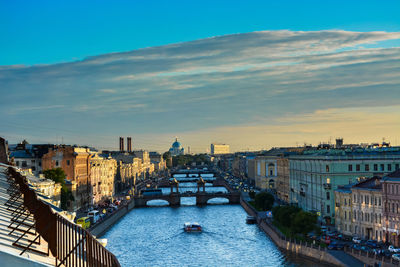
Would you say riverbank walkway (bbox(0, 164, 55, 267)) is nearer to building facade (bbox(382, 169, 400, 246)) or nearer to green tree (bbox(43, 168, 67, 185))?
building facade (bbox(382, 169, 400, 246))

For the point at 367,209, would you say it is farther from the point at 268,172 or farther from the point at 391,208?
the point at 268,172

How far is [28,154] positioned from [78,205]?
31.5ft

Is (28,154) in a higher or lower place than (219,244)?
higher

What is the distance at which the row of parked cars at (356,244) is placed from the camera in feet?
124

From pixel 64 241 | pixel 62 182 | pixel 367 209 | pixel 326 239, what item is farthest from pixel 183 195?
pixel 64 241

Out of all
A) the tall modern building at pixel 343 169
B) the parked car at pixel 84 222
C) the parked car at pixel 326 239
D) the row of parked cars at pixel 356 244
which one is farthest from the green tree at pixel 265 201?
the parked car at pixel 326 239

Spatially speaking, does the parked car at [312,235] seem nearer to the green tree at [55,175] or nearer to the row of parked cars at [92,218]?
the row of parked cars at [92,218]

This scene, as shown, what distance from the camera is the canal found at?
45188 mm

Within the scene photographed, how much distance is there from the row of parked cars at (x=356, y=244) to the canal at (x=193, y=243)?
2.47 m

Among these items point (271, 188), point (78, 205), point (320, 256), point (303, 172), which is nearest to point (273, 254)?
point (320, 256)

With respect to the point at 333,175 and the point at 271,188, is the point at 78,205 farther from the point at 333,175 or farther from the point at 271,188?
the point at 271,188

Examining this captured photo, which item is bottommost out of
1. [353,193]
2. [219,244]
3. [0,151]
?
[219,244]

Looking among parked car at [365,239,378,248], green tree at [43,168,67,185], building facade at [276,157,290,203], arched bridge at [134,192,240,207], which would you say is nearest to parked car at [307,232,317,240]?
parked car at [365,239,378,248]

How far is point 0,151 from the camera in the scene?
26.7 meters
